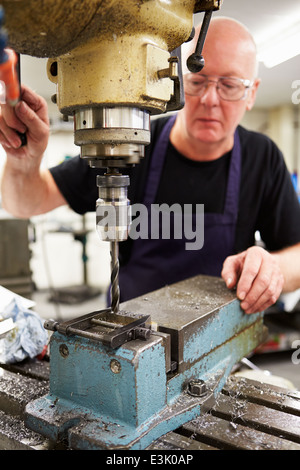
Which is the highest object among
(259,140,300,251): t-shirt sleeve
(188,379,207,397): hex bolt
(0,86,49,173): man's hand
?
(0,86,49,173): man's hand

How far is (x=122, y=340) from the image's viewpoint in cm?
72

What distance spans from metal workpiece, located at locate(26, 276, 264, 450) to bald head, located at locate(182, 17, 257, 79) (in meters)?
0.95

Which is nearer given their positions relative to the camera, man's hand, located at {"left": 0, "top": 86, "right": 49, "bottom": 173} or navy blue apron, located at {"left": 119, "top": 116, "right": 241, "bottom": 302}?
man's hand, located at {"left": 0, "top": 86, "right": 49, "bottom": 173}

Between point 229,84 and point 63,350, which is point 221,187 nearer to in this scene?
point 229,84

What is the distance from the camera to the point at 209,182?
1619 mm

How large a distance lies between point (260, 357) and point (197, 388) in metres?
3.38

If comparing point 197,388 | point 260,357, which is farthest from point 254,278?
point 260,357

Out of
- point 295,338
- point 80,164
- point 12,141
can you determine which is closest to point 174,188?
point 80,164

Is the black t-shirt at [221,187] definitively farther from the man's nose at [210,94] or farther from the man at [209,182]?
the man's nose at [210,94]

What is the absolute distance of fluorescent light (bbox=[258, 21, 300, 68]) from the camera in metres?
3.35

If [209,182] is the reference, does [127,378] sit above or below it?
below

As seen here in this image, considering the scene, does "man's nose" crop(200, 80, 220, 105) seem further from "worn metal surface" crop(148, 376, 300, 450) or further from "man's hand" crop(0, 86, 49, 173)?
"worn metal surface" crop(148, 376, 300, 450)

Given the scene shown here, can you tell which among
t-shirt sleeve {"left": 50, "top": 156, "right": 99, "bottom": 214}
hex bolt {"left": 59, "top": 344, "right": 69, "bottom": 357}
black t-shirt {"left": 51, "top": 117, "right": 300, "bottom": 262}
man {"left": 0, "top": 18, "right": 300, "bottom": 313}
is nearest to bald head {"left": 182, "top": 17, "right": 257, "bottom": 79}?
man {"left": 0, "top": 18, "right": 300, "bottom": 313}

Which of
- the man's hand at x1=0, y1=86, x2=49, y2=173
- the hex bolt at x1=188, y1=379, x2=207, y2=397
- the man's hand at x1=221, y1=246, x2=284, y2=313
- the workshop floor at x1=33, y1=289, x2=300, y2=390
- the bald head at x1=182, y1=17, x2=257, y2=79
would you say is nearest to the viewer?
the hex bolt at x1=188, y1=379, x2=207, y2=397
